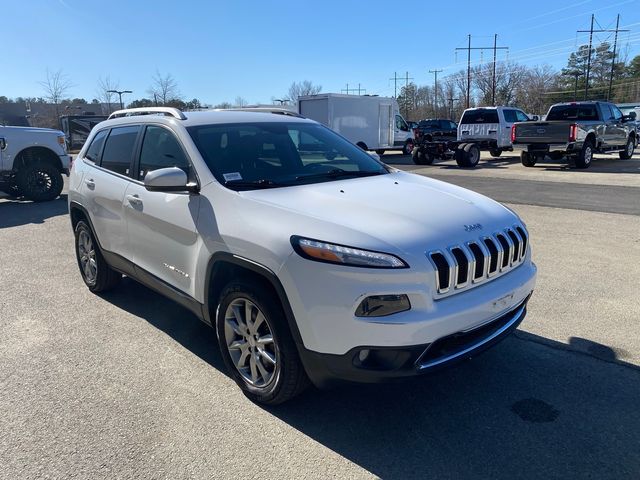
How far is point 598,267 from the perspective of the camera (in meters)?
5.85

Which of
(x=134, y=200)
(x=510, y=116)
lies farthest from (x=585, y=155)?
(x=134, y=200)

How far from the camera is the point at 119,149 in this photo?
4645 millimetres

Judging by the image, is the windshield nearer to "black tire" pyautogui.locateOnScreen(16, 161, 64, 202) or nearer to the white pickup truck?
the white pickup truck

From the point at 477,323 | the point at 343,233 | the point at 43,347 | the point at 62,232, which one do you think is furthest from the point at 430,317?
the point at 62,232

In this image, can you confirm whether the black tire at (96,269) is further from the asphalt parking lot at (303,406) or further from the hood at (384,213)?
the hood at (384,213)

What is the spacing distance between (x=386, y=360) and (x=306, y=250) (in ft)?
2.32

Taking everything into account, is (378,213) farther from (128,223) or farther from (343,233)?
(128,223)

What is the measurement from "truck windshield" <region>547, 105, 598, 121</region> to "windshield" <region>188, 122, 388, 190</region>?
16.3 meters

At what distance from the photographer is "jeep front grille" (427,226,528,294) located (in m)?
2.68

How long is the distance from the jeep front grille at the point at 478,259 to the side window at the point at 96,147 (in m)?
3.81

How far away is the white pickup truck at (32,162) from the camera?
11.4 meters

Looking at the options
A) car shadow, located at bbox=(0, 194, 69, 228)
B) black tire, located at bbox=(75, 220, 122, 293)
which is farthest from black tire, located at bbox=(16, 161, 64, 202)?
black tire, located at bbox=(75, 220, 122, 293)

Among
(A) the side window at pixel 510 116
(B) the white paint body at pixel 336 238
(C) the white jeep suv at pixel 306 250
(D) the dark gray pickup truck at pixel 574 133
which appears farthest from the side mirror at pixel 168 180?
(A) the side window at pixel 510 116

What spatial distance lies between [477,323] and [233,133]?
227cm
